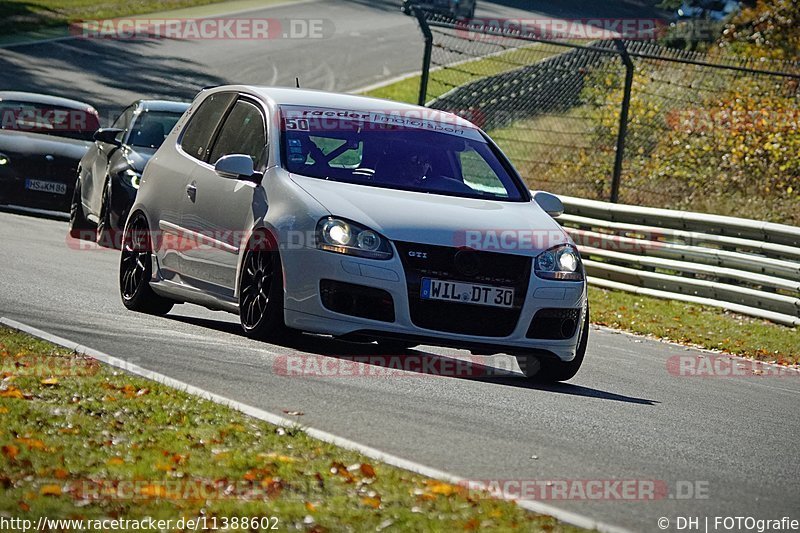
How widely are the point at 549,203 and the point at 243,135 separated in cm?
207

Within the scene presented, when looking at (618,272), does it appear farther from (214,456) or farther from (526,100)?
(214,456)

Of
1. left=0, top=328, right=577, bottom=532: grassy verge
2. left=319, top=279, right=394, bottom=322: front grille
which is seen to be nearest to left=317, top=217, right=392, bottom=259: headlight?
left=319, top=279, right=394, bottom=322: front grille

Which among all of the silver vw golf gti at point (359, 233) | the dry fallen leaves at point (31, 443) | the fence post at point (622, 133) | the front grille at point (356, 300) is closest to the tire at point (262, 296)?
the silver vw golf gti at point (359, 233)

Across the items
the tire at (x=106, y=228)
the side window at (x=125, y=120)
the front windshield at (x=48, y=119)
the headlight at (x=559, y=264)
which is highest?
the headlight at (x=559, y=264)

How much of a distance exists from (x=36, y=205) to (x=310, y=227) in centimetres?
1096

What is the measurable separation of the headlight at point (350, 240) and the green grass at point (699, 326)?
5.71 m

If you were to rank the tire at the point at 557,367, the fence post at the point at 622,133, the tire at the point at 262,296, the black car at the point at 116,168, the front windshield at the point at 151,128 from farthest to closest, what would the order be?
the fence post at the point at 622,133
the front windshield at the point at 151,128
the black car at the point at 116,168
the tire at the point at 557,367
the tire at the point at 262,296

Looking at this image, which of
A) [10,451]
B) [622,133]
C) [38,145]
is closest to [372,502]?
[10,451]

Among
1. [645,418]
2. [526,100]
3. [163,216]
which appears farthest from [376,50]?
[645,418]

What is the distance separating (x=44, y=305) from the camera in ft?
36.2

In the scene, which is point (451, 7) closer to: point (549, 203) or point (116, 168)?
point (116, 168)

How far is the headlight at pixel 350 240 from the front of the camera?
9000 mm

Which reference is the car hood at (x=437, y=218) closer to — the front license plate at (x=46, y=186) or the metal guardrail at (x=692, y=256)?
the metal guardrail at (x=692, y=256)

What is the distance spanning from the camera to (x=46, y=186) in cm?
1934
